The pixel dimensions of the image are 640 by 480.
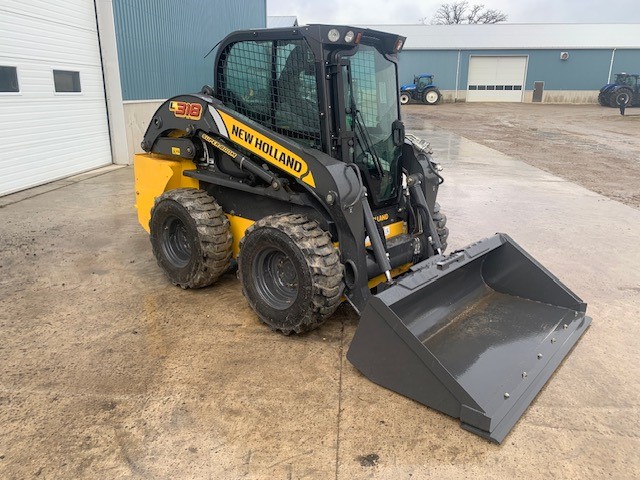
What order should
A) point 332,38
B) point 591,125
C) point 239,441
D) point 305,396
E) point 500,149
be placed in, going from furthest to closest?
point 591,125 → point 500,149 → point 332,38 → point 305,396 → point 239,441

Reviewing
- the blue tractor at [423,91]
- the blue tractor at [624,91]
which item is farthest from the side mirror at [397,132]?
the blue tractor at [624,91]

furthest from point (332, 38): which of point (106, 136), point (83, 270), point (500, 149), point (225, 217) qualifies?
point (500, 149)

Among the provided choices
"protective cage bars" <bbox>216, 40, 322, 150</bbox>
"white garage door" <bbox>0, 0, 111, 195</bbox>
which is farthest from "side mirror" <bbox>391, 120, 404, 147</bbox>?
"white garage door" <bbox>0, 0, 111, 195</bbox>

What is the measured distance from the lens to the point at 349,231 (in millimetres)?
3775

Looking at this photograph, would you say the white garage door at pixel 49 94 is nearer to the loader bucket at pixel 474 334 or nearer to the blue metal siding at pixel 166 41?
the blue metal siding at pixel 166 41

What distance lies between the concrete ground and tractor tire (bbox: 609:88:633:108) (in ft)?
101

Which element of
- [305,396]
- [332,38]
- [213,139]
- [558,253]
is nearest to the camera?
[305,396]

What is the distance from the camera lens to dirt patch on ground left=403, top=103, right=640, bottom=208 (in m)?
11.1

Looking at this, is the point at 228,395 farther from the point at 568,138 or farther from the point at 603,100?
the point at 603,100

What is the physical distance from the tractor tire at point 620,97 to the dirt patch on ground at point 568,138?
0.82 meters

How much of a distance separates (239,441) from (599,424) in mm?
2038

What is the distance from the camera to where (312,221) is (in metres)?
3.94

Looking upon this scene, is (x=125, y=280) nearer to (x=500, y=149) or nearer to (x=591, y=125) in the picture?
(x=500, y=149)

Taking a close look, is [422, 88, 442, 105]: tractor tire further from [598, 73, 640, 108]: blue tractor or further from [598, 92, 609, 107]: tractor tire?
[598, 73, 640, 108]: blue tractor
